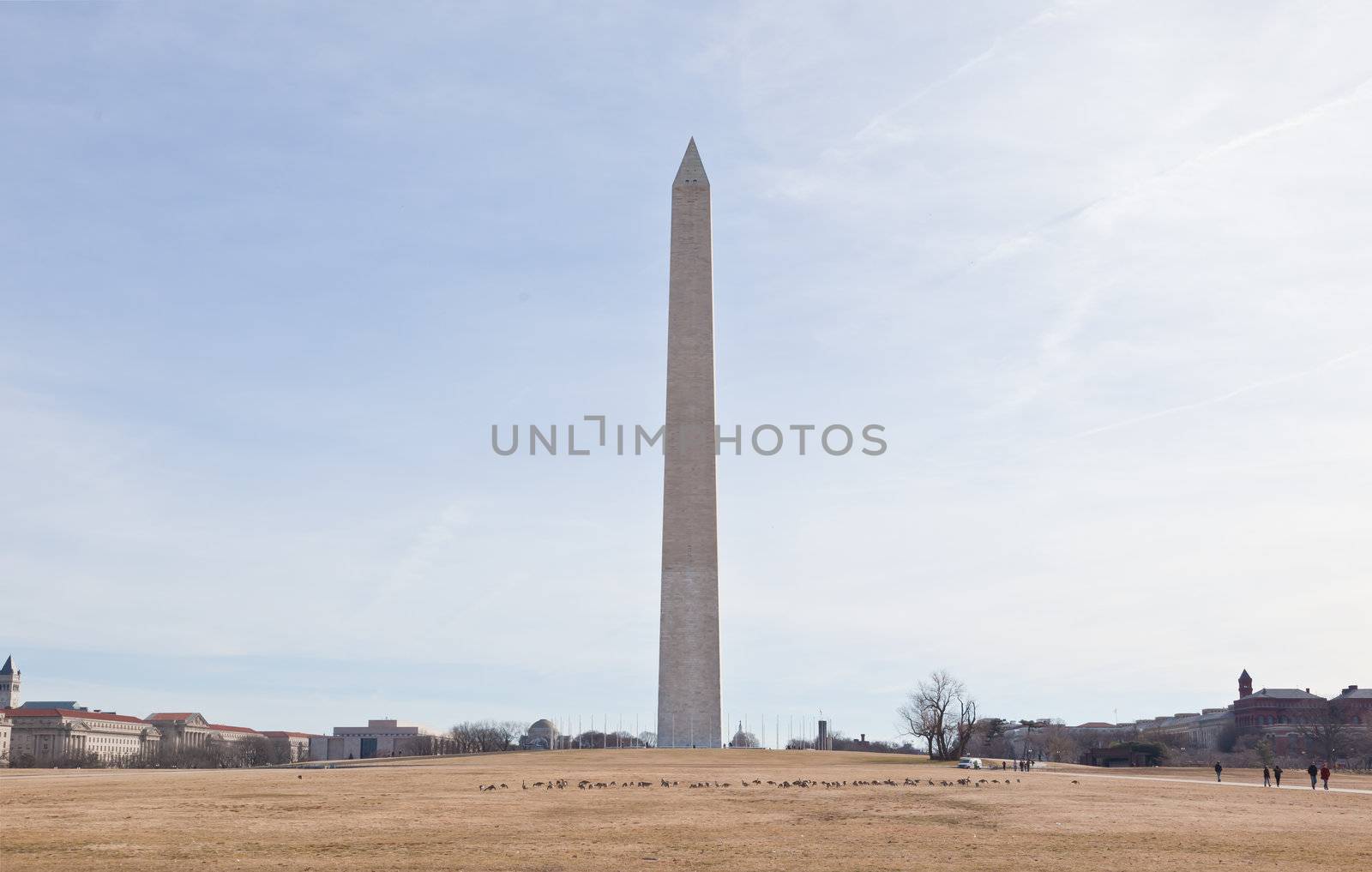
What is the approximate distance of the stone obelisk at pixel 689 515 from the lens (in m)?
68.6

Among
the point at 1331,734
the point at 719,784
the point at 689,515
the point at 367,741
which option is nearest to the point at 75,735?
the point at 367,741

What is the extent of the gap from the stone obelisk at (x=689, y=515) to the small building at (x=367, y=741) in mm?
62652

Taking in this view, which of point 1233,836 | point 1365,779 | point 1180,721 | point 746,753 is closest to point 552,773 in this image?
point 746,753

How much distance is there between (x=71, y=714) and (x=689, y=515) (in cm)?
12376

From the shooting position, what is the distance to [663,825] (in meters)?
29.6

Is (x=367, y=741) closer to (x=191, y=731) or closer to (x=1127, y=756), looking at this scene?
(x=191, y=731)

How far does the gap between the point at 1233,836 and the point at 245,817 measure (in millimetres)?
21191

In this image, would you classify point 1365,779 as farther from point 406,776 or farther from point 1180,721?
point 1180,721

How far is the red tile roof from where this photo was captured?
158750 millimetres

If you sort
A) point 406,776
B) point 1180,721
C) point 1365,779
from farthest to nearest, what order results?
point 1180,721 → point 1365,779 → point 406,776

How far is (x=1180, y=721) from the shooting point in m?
179

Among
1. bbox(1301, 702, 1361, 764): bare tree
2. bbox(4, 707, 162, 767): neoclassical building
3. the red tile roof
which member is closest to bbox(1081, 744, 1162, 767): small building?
bbox(1301, 702, 1361, 764): bare tree

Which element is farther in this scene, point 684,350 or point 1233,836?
point 684,350

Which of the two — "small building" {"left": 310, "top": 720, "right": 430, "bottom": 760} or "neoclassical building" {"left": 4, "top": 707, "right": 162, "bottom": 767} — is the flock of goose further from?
"neoclassical building" {"left": 4, "top": 707, "right": 162, "bottom": 767}
